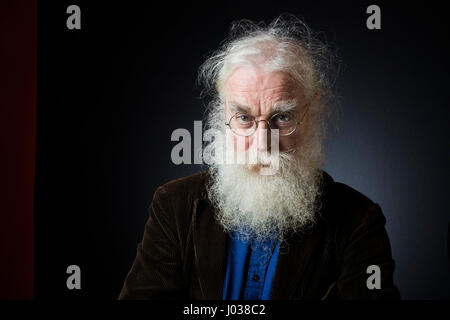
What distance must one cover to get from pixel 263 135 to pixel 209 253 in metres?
0.56

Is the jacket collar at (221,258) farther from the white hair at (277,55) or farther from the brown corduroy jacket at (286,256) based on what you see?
the white hair at (277,55)

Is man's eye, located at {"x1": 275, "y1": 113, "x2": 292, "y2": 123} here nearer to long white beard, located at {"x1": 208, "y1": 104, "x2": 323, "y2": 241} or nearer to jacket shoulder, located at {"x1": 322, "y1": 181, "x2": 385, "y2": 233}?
long white beard, located at {"x1": 208, "y1": 104, "x2": 323, "y2": 241}

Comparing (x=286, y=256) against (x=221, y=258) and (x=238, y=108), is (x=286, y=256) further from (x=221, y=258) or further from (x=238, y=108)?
(x=238, y=108)

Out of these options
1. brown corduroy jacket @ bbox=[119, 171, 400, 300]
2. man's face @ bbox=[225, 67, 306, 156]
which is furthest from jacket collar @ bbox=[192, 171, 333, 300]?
man's face @ bbox=[225, 67, 306, 156]

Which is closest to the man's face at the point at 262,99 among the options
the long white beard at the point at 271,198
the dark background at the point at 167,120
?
the long white beard at the point at 271,198

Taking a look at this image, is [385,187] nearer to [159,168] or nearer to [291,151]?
[291,151]

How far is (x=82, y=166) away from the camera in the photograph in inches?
105

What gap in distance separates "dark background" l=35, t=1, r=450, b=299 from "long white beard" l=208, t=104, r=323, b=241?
1.96 ft

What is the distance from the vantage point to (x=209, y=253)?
1928 millimetres

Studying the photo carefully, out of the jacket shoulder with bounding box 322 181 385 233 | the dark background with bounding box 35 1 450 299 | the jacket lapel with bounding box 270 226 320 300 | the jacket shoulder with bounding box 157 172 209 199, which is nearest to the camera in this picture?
the jacket lapel with bounding box 270 226 320 300

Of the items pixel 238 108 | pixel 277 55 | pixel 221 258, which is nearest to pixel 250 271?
pixel 221 258

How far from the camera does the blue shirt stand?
1.91 metres
